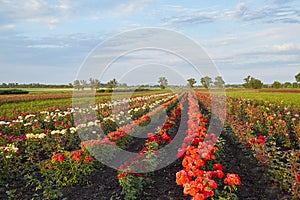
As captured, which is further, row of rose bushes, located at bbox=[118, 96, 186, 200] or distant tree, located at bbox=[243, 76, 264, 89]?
distant tree, located at bbox=[243, 76, 264, 89]

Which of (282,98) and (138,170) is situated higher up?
(282,98)

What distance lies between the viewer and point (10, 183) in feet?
19.7

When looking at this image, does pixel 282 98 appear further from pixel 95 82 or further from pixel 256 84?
pixel 256 84

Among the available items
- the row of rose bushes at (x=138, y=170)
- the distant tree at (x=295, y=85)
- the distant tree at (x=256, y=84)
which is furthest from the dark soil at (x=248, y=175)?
the distant tree at (x=295, y=85)

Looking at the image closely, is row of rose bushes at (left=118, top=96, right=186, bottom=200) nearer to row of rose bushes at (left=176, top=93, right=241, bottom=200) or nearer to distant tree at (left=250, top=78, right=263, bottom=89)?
row of rose bushes at (left=176, top=93, right=241, bottom=200)

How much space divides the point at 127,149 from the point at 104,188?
270 cm

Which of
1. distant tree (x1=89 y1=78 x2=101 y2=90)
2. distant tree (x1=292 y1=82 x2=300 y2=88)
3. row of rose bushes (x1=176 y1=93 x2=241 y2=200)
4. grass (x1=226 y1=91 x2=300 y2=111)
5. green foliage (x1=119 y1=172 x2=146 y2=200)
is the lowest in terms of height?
green foliage (x1=119 y1=172 x2=146 y2=200)

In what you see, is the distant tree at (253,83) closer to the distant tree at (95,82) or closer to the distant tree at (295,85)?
the distant tree at (295,85)

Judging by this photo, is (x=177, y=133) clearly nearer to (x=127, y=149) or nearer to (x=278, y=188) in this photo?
(x=127, y=149)

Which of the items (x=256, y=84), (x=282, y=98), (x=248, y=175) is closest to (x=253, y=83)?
(x=256, y=84)

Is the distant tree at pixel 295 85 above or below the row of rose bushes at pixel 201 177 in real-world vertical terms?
above

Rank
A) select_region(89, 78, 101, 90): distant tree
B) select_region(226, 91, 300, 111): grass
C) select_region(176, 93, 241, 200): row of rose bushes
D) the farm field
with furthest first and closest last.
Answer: select_region(226, 91, 300, 111): grass
select_region(89, 78, 101, 90): distant tree
the farm field
select_region(176, 93, 241, 200): row of rose bushes

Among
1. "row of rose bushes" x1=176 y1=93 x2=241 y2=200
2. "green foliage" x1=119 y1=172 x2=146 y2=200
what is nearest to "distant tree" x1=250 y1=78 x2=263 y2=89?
"row of rose bushes" x1=176 y1=93 x2=241 y2=200

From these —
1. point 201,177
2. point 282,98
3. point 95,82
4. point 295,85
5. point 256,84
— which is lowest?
point 201,177
